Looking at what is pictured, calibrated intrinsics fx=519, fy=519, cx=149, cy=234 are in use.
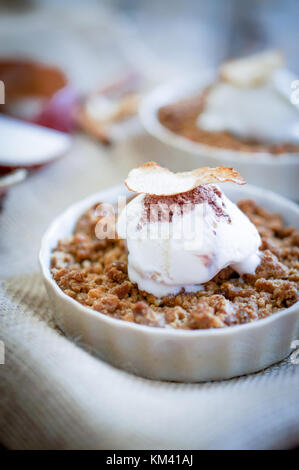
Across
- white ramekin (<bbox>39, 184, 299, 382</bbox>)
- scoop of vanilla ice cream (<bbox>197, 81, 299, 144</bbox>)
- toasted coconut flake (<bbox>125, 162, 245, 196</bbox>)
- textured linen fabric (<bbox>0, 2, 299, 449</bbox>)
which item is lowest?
textured linen fabric (<bbox>0, 2, 299, 449</bbox>)

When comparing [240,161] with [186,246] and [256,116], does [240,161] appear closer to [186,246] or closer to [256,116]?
[256,116]

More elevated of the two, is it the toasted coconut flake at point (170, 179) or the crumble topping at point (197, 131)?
the toasted coconut flake at point (170, 179)

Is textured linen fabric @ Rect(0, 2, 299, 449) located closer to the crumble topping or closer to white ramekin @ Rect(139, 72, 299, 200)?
white ramekin @ Rect(139, 72, 299, 200)

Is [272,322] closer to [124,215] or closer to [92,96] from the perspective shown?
[124,215]

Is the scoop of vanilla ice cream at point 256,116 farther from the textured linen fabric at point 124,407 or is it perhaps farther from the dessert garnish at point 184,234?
the textured linen fabric at point 124,407

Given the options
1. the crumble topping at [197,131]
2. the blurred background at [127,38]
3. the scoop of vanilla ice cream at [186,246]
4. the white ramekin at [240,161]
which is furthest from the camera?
the blurred background at [127,38]

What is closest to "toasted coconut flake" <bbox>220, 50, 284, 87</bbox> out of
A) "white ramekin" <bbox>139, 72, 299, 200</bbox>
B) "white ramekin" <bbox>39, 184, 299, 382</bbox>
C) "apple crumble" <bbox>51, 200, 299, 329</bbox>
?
"white ramekin" <bbox>139, 72, 299, 200</bbox>

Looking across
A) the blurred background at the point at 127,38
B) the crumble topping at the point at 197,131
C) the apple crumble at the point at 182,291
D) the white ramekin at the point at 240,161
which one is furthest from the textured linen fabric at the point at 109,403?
the blurred background at the point at 127,38

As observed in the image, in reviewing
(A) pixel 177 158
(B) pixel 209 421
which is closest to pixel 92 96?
(A) pixel 177 158
